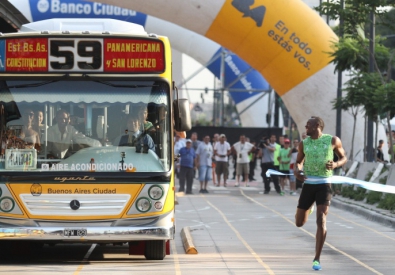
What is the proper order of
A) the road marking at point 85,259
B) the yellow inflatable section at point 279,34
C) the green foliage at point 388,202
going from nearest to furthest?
the road marking at point 85,259 → the green foliage at point 388,202 → the yellow inflatable section at point 279,34

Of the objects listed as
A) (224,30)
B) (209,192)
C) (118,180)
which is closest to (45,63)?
(118,180)

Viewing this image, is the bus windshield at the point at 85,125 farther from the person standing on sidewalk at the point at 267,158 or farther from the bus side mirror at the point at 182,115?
the person standing on sidewalk at the point at 267,158

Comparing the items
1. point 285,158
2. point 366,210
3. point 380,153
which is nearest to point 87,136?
point 366,210

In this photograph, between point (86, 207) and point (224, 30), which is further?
point (224, 30)

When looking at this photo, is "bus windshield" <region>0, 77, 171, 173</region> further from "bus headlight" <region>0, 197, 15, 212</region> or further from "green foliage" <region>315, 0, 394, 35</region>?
"green foliage" <region>315, 0, 394, 35</region>

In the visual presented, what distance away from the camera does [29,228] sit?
36.4 feet

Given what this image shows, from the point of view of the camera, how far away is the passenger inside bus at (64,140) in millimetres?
11477

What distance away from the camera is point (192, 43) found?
3897 cm

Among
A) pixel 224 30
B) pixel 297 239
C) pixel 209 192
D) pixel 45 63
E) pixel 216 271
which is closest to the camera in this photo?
pixel 216 271

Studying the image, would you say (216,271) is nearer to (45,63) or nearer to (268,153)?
(45,63)

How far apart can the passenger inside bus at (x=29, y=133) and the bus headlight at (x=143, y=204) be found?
1350mm

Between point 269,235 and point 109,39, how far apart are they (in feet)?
18.0

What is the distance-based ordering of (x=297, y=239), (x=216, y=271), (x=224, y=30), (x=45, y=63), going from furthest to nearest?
(x=224, y=30) → (x=297, y=239) → (x=45, y=63) → (x=216, y=271)

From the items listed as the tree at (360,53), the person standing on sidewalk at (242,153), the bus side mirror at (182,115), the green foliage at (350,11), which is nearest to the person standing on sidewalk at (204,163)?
the person standing on sidewalk at (242,153)
